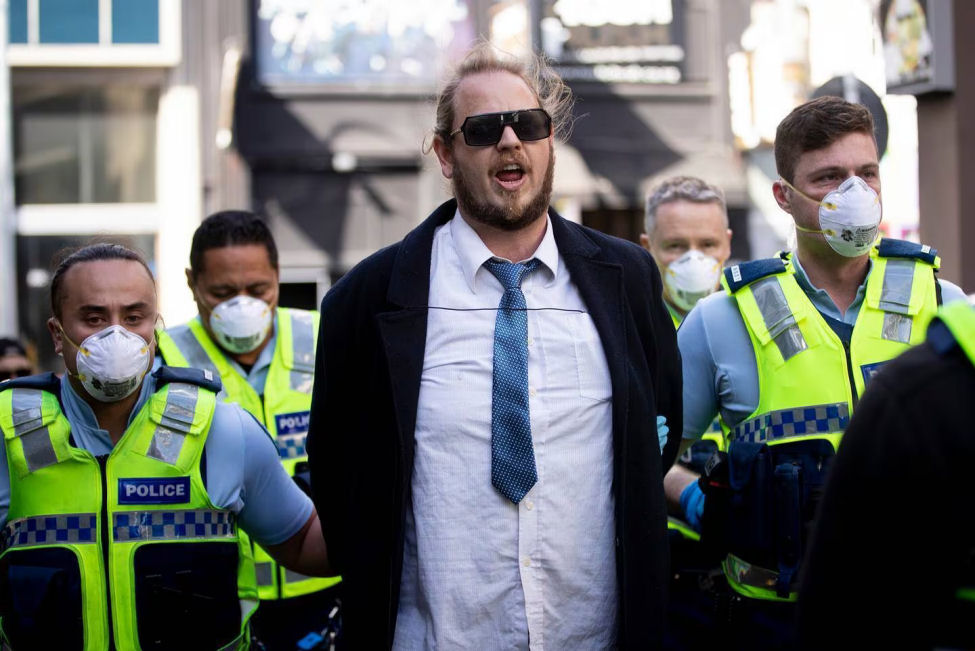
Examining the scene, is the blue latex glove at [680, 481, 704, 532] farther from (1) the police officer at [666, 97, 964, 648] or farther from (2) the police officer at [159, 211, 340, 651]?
(2) the police officer at [159, 211, 340, 651]

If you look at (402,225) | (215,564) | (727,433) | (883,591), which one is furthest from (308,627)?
(402,225)

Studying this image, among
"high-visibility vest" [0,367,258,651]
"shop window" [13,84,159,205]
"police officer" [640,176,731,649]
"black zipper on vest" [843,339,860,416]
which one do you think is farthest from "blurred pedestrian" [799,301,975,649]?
"shop window" [13,84,159,205]

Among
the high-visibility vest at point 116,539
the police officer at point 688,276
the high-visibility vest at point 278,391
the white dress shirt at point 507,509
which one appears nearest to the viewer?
the white dress shirt at point 507,509

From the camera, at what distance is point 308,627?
191 inches

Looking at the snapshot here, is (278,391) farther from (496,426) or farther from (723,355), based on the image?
(496,426)

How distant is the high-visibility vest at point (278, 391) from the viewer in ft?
15.7

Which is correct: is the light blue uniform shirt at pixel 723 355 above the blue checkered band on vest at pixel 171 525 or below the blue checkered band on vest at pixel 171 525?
above

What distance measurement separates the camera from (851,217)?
3.63m

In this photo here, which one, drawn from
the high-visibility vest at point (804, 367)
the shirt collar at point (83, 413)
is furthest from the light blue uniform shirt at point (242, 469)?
the high-visibility vest at point (804, 367)

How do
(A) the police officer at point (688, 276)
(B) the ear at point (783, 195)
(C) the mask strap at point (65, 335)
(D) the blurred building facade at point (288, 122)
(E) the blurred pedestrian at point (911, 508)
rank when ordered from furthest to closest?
(D) the blurred building facade at point (288, 122) → (A) the police officer at point (688, 276) → (B) the ear at point (783, 195) → (C) the mask strap at point (65, 335) → (E) the blurred pedestrian at point (911, 508)

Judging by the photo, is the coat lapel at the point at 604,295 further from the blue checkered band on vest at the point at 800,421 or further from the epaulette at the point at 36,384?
the epaulette at the point at 36,384

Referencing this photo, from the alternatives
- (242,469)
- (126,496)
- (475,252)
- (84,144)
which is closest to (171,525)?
(126,496)

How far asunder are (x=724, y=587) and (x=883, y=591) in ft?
7.55

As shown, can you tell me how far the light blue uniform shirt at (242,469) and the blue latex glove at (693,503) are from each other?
47.6 inches
